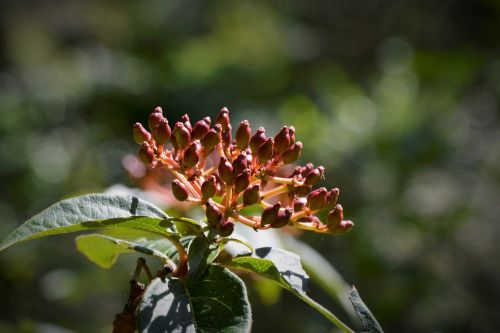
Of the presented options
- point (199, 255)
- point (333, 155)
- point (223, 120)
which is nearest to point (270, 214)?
point (199, 255)

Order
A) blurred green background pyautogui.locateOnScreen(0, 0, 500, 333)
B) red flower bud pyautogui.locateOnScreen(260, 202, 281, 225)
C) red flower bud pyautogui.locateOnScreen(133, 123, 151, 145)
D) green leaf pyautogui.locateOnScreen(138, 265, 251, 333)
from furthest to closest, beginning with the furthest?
1. blurred green background pyautogui.locateOnScreen(0, 0, 500, 333)
2. red flower bud pyautogui.locateOnScreen(133, 123, 151, 145)
3. red flower bud pyautogui.locateOnScreen(260, 202, 281, 225)
4. green leaf pyautogui.locateOnScreen(138, 265, 251, 333)

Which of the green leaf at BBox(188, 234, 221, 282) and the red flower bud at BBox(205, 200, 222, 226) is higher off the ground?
the red flower bud at BBox(205, 200, 222, 226)

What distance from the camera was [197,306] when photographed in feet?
3.12

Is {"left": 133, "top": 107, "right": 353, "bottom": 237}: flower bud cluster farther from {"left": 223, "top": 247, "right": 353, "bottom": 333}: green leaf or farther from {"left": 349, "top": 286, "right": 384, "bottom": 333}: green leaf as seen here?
{"left": 349, "top": 286, "right": 384, "bottom": 333}: green leaf

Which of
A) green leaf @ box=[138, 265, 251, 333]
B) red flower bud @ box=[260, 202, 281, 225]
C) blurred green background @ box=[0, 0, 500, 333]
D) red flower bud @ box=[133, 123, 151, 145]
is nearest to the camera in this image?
green leaf @ box=[138, 265, 251, 333]

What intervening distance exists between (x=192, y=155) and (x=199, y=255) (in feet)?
0.51

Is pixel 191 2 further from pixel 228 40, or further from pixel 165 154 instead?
pixel 165 154

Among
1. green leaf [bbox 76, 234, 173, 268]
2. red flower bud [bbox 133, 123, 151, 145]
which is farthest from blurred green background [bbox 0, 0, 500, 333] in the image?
red flower bud [bbox 133, 123, 151, 145]

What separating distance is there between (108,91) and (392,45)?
2309 mm

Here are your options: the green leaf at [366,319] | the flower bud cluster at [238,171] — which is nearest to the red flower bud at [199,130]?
the flower bud cluster at [238,171]

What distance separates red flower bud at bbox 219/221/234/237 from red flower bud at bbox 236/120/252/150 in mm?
173

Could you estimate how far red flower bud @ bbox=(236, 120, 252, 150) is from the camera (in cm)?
111

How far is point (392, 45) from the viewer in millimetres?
5438

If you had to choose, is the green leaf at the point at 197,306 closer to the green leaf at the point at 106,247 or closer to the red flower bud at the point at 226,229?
the red flower bud at the point at 226,229
